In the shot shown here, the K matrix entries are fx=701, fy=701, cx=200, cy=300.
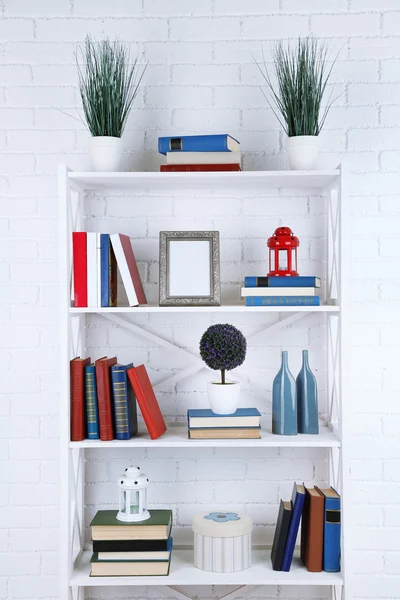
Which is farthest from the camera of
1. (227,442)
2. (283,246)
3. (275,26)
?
(275,26)

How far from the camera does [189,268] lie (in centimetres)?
220

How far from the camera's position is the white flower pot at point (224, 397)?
216 cm

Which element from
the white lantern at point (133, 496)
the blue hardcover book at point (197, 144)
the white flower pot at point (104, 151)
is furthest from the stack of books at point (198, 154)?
the white lantern at point (133, 496)

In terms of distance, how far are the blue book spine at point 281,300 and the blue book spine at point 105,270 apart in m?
0.43

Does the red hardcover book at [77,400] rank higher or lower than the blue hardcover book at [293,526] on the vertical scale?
higher

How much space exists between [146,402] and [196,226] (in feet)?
2.15

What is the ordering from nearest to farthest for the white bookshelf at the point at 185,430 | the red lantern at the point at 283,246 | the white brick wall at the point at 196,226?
the white bookshelf at the point at 185,430, the red lantern at the point at 283,246, the white brick wall at the point at 196,226

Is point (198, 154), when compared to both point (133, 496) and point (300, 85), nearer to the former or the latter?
point (300, 85)

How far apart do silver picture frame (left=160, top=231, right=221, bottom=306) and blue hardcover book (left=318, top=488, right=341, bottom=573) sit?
0.70 m

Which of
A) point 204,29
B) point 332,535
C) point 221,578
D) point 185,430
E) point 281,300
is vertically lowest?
point 221,578

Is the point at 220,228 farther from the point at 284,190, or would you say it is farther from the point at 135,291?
the point at 135,291

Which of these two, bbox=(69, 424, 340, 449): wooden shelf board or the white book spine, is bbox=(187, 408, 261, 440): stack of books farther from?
the white book spine

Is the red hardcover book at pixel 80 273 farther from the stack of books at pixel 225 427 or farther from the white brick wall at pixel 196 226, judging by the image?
the stack of books at pixel 225 427

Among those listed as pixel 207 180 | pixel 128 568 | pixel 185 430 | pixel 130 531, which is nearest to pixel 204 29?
pixel 207 180
